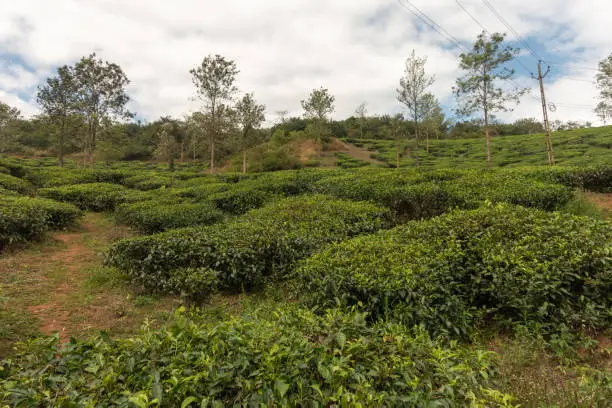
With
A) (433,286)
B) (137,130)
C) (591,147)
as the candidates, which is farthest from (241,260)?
(137,130)

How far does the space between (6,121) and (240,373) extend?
6128 cm

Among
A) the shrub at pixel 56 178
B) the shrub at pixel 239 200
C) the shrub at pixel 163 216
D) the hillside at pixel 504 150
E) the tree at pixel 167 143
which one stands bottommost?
the shrub at pixel 163 216

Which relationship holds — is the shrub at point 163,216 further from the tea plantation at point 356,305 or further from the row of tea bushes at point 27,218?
the row of tea bushes at point 27,218

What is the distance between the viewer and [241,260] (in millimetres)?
5488

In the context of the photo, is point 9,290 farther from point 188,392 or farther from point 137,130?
point 137,130

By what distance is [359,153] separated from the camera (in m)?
42.0

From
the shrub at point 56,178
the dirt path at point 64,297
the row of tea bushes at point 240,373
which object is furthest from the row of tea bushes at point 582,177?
the shrub at point 56,178

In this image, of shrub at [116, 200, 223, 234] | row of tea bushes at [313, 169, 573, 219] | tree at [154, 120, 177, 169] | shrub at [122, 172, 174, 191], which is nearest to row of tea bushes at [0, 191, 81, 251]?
shrub at [116, 200, 223, 234]

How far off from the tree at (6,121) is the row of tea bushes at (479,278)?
5884cm

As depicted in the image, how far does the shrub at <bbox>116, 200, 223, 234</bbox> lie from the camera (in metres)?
8.70

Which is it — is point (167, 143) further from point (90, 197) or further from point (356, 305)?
point (356, 305)

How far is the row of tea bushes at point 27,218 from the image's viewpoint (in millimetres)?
6906

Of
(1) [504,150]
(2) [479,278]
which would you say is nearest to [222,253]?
(2) [479,278]

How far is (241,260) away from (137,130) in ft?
238
